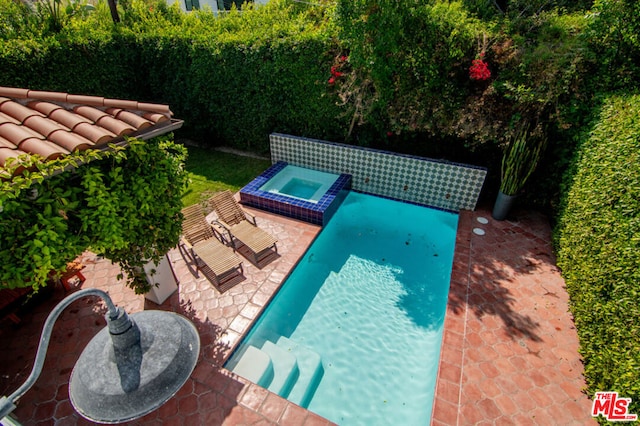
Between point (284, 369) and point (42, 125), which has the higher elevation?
point (42, 125)

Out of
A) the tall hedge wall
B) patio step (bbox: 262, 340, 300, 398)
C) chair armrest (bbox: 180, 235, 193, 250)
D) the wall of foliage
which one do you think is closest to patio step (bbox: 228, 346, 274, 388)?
patio step (bbox: 262, 340, 300, 398)

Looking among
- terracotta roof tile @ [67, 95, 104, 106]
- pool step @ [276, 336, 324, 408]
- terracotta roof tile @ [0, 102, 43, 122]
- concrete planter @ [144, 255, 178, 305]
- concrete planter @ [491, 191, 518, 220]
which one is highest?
terracotta roof tile @ [67, 95, 104, 106]

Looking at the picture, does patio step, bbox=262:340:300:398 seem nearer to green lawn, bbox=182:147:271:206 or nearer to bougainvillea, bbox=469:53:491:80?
green lawn, bbox=182:147:271:206

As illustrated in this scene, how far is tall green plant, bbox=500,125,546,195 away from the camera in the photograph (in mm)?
8469

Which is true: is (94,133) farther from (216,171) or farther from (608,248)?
(608,248)

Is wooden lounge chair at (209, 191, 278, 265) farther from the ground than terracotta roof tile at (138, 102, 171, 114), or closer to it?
closer to it

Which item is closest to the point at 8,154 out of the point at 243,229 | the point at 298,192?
the point at 243,229

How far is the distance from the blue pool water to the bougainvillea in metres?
3.96

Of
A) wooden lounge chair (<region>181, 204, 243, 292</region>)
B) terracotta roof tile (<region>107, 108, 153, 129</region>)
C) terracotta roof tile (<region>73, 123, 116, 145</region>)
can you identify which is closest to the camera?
terracotta roof tile (<region>73, 123, 116, 145</region>)

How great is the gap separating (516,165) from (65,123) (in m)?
9.88

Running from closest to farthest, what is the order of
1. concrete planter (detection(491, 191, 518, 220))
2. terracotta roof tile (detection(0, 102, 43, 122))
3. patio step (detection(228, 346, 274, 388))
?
terracotta roof tile (detection(0, 102, 43, 122)), patio step (detection(228, 346, 274, 388)), concrete planter (detection(491, 191, 518, 220))

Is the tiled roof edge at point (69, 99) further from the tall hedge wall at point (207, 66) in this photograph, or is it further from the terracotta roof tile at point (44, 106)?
the tall hedge wall at point (207, 66)

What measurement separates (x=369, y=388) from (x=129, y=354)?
5.05 metres

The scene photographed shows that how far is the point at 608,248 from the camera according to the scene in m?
5.51
